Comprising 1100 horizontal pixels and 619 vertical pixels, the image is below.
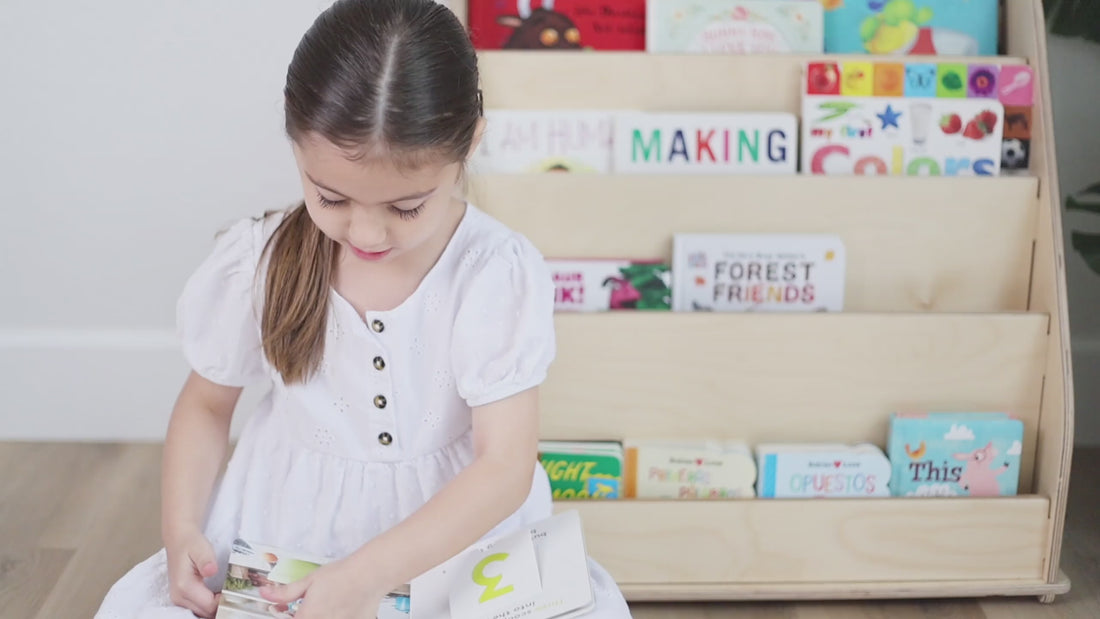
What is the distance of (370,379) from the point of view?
106 cm

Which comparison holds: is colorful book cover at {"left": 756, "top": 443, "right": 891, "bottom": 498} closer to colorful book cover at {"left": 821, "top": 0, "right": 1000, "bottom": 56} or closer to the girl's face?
colorful book cover at {"left": 821, "top": 0, "right": 1000, "bottom": 56}

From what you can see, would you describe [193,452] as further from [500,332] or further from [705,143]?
[705,143]

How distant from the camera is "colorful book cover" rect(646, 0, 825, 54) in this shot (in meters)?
1.56

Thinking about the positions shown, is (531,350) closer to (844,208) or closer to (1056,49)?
(844,208)

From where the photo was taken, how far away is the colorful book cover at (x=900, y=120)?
151 centimetres

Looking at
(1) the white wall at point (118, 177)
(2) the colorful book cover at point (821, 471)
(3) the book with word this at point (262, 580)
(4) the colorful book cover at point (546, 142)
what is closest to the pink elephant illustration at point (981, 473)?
(2) the colorful book cover at point (821, 471)

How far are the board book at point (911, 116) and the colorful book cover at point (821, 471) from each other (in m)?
0.36

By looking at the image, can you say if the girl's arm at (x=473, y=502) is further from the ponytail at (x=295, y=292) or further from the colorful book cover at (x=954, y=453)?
the colorful book cover at (x=954, y=453)

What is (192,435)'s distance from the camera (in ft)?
3.51

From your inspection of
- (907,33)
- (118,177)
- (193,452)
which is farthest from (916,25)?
(118,177)

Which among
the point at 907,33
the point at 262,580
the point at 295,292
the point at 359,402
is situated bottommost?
the point at 262,580

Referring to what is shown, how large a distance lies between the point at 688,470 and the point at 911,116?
0.54 meters

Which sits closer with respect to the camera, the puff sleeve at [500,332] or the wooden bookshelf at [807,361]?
the puff sleeve at [500,332]

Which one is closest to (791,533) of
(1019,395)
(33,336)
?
(1019,395)
